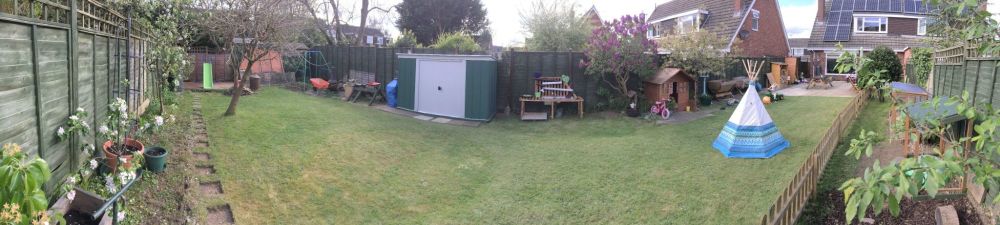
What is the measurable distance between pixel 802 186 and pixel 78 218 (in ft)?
23.0

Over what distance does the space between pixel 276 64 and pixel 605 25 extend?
1312 cm

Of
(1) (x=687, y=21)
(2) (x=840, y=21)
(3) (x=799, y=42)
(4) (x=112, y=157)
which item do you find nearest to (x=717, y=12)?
(1) (x=687, y=21)

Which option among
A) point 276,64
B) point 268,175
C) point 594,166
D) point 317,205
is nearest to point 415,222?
point 317,205

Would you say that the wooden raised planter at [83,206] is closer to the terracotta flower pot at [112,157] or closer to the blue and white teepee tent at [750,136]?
the terracotta flower pot at [112,157]

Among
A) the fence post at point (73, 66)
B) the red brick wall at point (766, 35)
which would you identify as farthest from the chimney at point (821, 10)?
the fence post at point (73, 66)

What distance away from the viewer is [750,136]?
390 inches

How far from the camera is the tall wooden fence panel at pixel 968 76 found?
5.47 metres

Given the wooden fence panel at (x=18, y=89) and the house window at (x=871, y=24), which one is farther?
the house window at (x=871, y=24)

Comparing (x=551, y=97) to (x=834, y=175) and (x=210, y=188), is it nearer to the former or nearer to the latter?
(x=834, y=175)

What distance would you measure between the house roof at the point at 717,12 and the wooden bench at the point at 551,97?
37.8 ft

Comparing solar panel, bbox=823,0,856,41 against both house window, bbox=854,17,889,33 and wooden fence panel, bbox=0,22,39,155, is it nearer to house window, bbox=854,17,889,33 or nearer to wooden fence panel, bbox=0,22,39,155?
house window, bbox=854,17,889,33

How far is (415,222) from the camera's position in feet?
22.4

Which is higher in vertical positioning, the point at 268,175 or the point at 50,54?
the point at 50,54

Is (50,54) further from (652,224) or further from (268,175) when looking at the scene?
(652,224)
